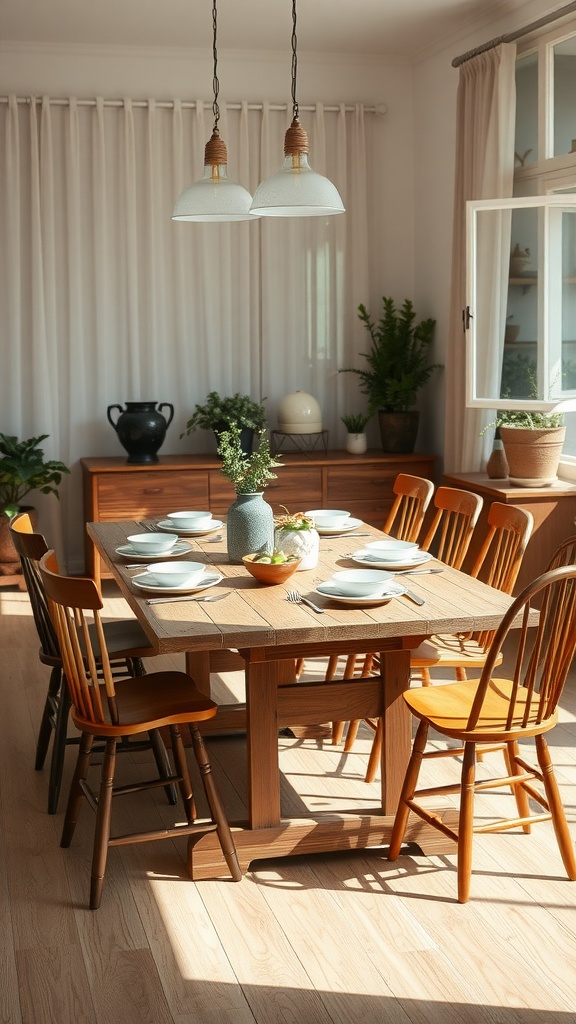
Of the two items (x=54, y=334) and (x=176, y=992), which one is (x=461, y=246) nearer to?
(x=54, y=334)

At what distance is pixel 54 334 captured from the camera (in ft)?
21.8

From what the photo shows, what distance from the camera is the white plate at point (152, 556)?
11.3 feet

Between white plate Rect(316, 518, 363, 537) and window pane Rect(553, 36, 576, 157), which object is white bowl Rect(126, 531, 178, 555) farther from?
window pane Rect(553, 36, 576, 157)

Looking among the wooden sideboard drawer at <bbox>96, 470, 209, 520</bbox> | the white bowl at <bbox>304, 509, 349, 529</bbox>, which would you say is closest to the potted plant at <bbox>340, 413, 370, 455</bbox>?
the wooden sideboard drawer at <bbox>96, 470, 209, 520</bbox>

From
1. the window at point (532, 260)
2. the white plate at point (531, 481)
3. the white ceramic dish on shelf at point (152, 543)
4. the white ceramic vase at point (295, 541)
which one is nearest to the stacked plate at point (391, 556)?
the white ceramic vase at point (295, 541)

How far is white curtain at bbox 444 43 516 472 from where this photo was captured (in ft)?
18.3

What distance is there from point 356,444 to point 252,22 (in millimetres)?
2486

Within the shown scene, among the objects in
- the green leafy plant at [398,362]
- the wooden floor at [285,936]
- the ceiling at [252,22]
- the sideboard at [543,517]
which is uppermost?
the ceiling at [252,22]

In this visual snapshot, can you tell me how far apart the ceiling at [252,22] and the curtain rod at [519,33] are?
170mm

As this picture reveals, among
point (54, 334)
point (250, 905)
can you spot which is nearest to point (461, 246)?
point (54, 334)

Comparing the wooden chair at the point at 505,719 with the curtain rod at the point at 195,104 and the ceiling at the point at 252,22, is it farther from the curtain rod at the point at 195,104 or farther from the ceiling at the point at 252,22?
the curtain rod at the point at 195,104

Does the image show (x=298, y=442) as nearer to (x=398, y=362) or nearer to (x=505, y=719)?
(x=398, y=362)

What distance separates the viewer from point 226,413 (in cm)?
651

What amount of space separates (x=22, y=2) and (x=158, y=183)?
1390mm
